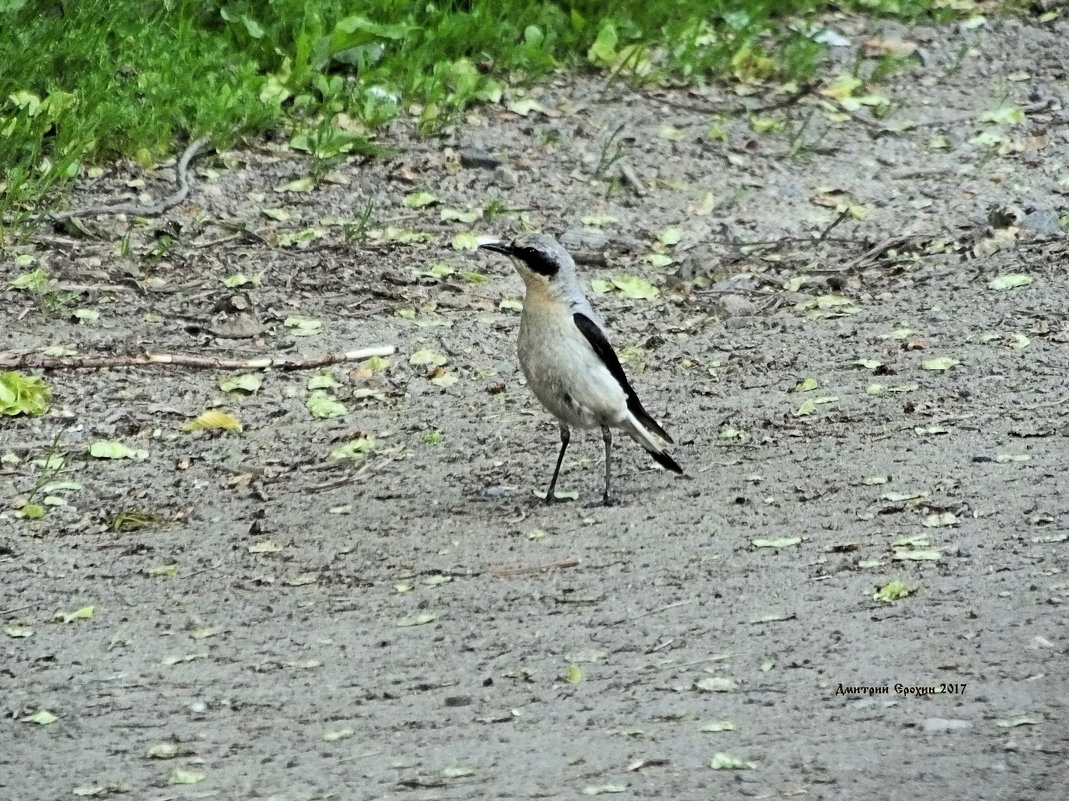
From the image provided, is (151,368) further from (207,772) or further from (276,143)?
(207,772)

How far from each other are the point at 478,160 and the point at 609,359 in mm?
3794

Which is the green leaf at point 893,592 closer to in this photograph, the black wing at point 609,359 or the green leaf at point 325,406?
the black wing at point 609,359

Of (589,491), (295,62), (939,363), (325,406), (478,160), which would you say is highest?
(295,62)

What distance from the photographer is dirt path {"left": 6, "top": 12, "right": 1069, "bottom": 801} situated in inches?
184

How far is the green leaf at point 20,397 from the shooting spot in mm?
7663

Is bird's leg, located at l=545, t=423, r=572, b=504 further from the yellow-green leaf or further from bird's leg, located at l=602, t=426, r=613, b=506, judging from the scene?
the yellow-green leaf

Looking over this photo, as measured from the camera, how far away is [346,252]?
31.1ft

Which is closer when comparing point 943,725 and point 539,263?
point 943,725

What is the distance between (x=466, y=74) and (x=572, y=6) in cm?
117

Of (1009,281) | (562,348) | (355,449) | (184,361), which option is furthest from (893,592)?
(184,361)

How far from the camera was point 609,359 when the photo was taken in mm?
6840

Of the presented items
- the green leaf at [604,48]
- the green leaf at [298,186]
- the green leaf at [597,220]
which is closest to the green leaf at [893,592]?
the green leaf at [597,220]

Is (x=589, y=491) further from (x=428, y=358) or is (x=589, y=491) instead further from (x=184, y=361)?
(x=184, y=361)

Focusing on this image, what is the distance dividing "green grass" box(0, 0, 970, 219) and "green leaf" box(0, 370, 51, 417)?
6.04 feet
